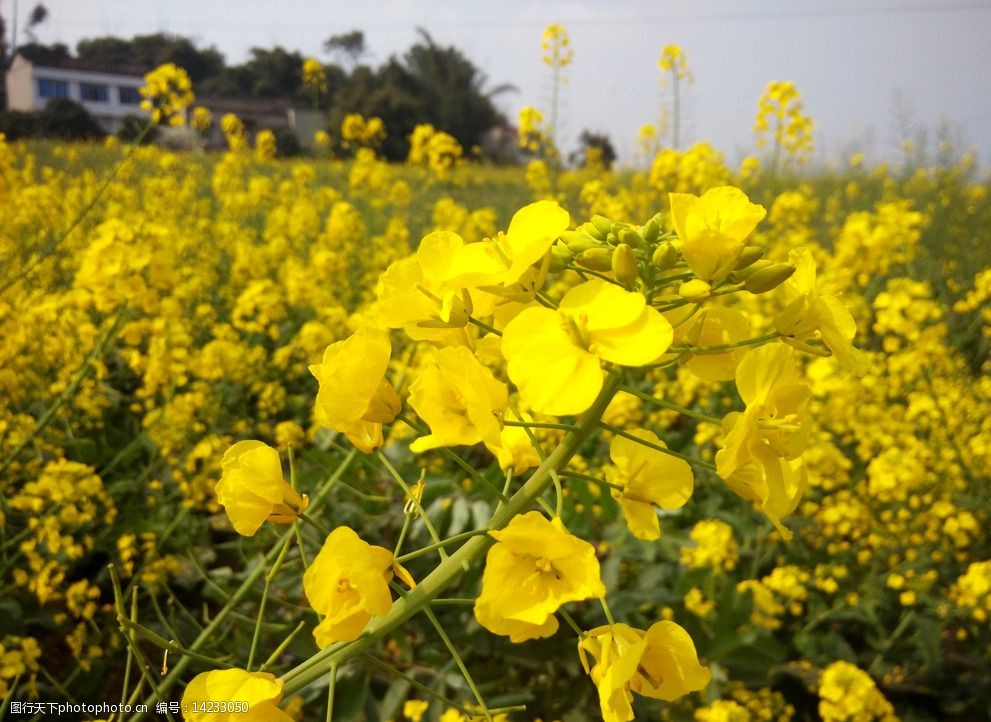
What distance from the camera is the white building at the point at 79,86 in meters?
19.2

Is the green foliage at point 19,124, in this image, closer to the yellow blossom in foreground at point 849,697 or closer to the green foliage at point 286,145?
the green foliage at point 286,145

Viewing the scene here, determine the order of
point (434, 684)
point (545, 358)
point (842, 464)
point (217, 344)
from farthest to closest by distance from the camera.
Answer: point (217, 344) → point (842, 464) → point (434, 684) → point (545, 358)

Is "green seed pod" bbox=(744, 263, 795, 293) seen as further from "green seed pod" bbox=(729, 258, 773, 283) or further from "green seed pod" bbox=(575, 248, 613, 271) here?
"green seed pod" bbox=(575, 248, 613, 271)

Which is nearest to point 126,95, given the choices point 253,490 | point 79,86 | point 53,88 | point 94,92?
point 94,92

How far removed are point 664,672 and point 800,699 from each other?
1.62 m

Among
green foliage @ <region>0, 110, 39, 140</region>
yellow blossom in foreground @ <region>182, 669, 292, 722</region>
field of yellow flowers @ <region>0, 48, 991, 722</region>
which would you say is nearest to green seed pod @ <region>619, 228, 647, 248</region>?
field of yellow flowers @ <region>0, 48, 991, 722</region>

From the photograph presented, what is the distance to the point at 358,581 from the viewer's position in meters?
0.73

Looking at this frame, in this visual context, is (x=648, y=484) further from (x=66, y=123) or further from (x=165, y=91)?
(x=66, y=123)

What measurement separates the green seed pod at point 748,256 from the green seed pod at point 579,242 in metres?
0.17

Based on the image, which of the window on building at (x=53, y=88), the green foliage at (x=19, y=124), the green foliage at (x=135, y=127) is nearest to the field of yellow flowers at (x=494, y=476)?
the green foliage at (x=135, y=127)

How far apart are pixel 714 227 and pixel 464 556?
1.54 ft

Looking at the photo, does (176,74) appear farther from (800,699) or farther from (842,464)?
(800,699)

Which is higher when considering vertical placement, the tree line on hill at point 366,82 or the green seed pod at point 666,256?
the tree line on hill at point 366,82

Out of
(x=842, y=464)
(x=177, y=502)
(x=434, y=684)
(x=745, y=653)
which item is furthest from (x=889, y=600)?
(x=177, y=502)
